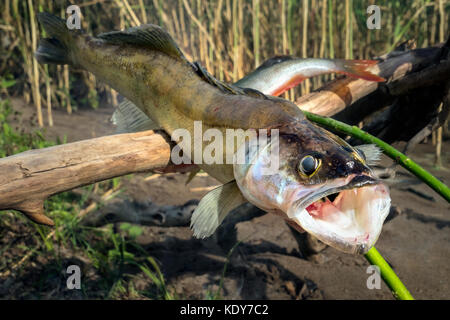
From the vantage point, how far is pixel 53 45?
2279 millimetres

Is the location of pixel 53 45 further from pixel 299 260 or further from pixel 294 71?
pixel 299 260

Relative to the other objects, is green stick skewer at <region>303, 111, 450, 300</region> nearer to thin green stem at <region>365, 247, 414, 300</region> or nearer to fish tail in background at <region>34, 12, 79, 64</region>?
thin green stem at <region>365, 247, 414, 300</region>

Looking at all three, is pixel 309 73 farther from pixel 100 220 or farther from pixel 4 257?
pixel 4 257

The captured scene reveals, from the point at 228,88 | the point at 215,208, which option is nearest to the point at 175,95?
the point at 228,88

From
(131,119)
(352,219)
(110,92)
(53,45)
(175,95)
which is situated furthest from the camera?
(110,92)

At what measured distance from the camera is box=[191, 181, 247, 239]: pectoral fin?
145 cm

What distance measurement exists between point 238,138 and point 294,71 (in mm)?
1126

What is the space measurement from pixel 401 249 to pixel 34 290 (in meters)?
2.93

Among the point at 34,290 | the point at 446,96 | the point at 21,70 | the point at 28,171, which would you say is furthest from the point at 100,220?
the point at 21,70

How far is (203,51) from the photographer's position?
5.46 metres

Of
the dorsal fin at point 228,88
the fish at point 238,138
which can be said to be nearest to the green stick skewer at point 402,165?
the fish at point 238,138

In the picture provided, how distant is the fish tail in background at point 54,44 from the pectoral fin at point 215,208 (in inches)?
52.1

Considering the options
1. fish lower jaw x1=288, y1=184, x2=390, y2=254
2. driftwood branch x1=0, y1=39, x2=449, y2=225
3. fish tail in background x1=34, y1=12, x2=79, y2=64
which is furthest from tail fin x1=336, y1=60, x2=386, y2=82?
fish tail in background x1=34, y1=12, x2=79, y2=64
